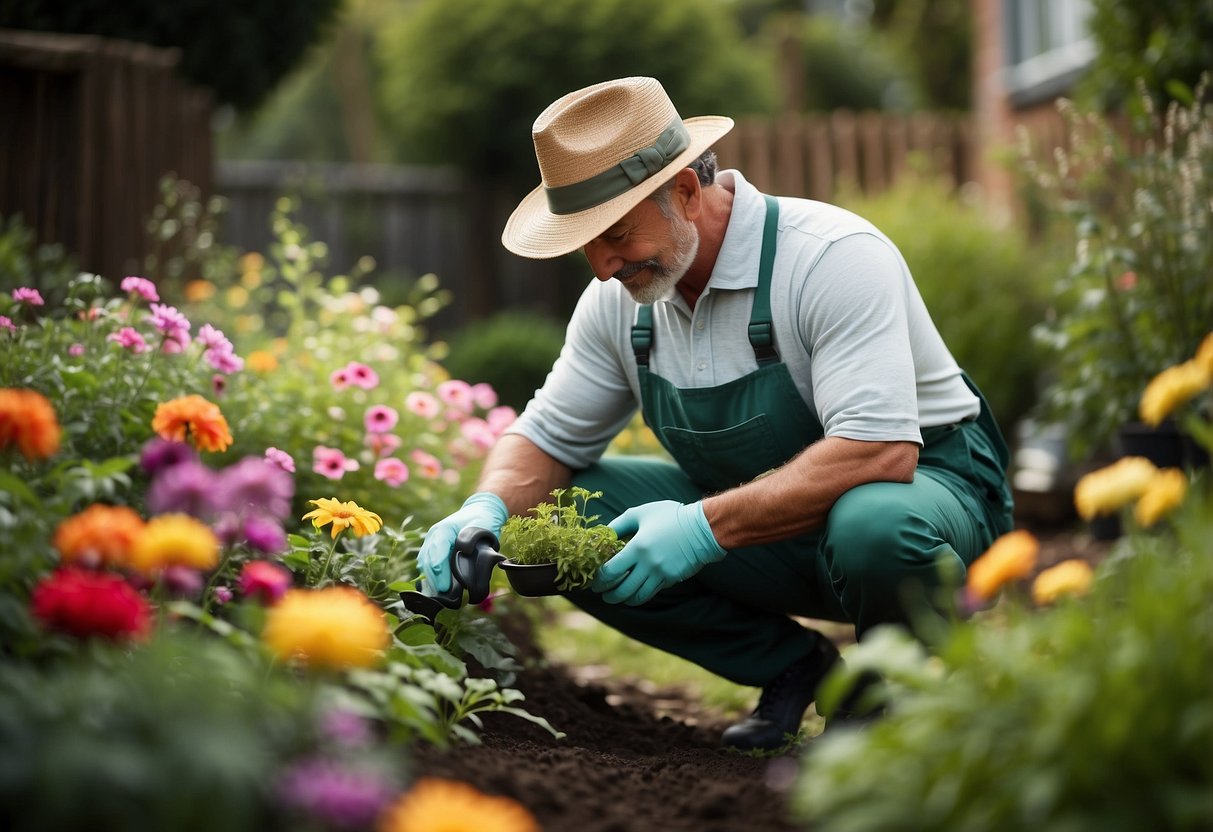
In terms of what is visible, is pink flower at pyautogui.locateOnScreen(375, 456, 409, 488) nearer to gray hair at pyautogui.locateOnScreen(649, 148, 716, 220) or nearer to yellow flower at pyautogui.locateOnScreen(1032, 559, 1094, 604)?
gray hair at pyautogui.locateOnScreen(649, 148, 716, 220)

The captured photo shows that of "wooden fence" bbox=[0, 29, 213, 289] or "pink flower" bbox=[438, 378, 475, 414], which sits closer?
"pink flower" bbox=[438, 378, 475, 414]

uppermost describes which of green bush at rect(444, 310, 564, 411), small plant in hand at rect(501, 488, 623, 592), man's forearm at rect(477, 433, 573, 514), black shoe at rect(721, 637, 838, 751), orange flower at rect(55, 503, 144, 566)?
orange flower at rect(55, 503, 144, 566)

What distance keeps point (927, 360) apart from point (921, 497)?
14.9 inches

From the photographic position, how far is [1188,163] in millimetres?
3289

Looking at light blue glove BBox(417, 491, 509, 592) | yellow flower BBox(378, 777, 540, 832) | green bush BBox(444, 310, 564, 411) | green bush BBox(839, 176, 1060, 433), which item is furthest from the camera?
green bush BBox(444, 310, 564, 411)

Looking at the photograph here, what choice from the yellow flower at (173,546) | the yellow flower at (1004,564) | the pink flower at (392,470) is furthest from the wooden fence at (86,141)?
the yellow flower at (1004,564)

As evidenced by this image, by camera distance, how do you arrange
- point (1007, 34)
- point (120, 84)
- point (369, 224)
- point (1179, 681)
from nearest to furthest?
point (1179, 681) → point (120, 84) → point (1007, 34) → point (369, 224)

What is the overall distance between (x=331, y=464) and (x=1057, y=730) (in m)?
1.88

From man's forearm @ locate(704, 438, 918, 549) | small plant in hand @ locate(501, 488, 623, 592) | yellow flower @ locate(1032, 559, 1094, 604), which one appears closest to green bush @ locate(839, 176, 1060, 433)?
man's forearm @ locate(704, 438, 918, 549)

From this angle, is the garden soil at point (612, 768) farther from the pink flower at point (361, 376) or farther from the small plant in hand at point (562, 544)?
the pink flower at point (361, 376)

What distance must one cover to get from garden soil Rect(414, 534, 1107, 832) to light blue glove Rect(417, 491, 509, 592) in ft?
0.97

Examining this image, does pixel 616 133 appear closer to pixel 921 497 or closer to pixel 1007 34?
pixel 921 497

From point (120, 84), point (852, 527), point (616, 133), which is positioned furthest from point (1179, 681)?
point (120, 84)

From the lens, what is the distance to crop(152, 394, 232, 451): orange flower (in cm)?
181
